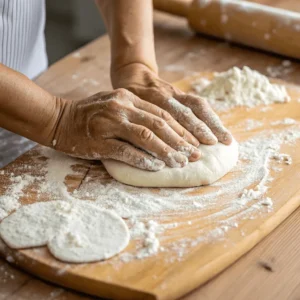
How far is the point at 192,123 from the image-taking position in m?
1.45

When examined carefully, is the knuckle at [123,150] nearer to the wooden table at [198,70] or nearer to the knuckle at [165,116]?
the knuckle at [165,116]

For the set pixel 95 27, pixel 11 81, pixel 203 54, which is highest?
pixel 11 81

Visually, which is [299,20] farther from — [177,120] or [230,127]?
[177,120]

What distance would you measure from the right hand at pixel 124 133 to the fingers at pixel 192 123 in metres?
0.02

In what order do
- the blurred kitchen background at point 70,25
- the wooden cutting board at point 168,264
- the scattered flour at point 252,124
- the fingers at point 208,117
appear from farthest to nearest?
the blurred kitchen background at point 70,25 < the scattered flour at point 252,124 < the fingers at point 208,117 < the wooden cutting board at point 168,264

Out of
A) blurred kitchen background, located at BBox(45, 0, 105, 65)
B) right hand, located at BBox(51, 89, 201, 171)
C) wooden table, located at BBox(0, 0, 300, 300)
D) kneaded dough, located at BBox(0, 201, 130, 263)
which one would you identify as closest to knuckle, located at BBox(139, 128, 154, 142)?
right hand, located at BBox(51, 89, 201, 171)

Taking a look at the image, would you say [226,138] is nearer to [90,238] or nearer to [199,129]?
[199,129]

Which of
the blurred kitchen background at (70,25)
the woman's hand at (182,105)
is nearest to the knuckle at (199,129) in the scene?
the woman's hand at (182,105)

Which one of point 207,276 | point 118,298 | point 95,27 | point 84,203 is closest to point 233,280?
point 207,276

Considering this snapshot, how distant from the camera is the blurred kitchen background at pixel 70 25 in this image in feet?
12.0

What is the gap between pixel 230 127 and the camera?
1.63 metres

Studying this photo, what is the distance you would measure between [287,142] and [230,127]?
0.18 meters

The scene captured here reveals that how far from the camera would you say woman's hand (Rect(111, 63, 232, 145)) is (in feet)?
4.74

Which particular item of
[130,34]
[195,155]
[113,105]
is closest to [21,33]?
[130,34]
